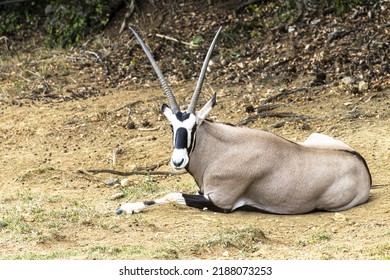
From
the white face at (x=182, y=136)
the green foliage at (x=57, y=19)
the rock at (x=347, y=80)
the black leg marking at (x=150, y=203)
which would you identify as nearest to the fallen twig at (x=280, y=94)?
the rock at (x=347, y=80)

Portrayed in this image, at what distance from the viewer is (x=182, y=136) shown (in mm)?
7668

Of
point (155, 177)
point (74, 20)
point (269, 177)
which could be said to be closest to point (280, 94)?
point (155, 177)

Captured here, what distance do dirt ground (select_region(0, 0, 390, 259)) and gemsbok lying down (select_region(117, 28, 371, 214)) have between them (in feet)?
0.39

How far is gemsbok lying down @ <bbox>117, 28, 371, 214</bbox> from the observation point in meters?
7.69

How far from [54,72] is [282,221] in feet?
23.8

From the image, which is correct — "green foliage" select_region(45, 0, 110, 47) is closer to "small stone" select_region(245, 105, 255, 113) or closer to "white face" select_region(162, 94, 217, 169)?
"small stone" select_region(245, 105, 255, 113)

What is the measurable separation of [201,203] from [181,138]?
574 mm

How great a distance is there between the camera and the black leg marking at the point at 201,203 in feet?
25.2

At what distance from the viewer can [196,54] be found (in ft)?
45.1

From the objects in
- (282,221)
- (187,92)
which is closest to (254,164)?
(282,221)

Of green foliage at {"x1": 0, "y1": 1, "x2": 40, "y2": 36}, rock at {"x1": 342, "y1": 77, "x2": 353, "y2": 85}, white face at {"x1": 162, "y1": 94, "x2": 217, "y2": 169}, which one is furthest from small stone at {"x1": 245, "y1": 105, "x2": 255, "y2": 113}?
green foliage at {"x1": 0, "y1": 1, "x2": 40, "y2": 36}

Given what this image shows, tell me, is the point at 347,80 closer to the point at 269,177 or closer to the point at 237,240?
the point at 269,177
